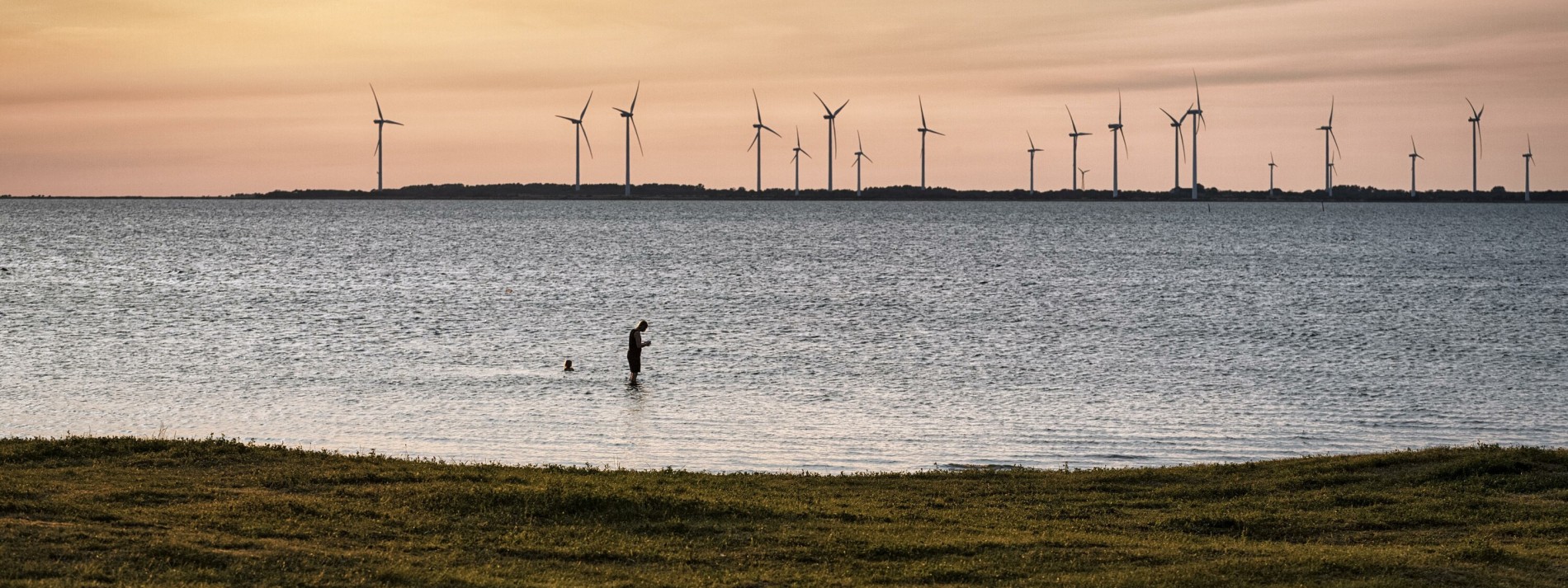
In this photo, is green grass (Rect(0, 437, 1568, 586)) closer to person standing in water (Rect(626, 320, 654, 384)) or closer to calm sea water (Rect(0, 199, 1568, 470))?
calm sea water (Rect(0, 199, 1568, 470))

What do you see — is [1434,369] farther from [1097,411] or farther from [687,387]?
[687,387]

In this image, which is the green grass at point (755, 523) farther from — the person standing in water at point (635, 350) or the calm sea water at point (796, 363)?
the person standing in water at point (635, 350)

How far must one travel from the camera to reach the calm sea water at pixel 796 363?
35.6 meters

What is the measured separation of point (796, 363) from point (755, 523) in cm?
3253

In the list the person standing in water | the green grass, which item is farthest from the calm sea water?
the green grass

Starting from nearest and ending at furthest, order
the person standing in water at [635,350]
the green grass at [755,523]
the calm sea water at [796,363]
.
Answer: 1. the green grass at [755,523]
2. the calm sea water at [796,363]
3. the person standing in water at [635,350]

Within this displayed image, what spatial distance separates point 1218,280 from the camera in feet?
369

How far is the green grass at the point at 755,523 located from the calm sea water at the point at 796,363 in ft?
22.7

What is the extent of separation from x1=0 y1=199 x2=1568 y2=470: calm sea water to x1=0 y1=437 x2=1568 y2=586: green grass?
22.7 feet

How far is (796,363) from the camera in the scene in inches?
2092

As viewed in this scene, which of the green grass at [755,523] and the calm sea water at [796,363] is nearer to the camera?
the green grass at [755,523]

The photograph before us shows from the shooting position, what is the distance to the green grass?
1730 cm

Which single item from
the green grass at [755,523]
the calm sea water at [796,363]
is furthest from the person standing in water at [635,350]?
the green grass at [755,523]

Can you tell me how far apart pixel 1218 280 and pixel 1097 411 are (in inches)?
2984
